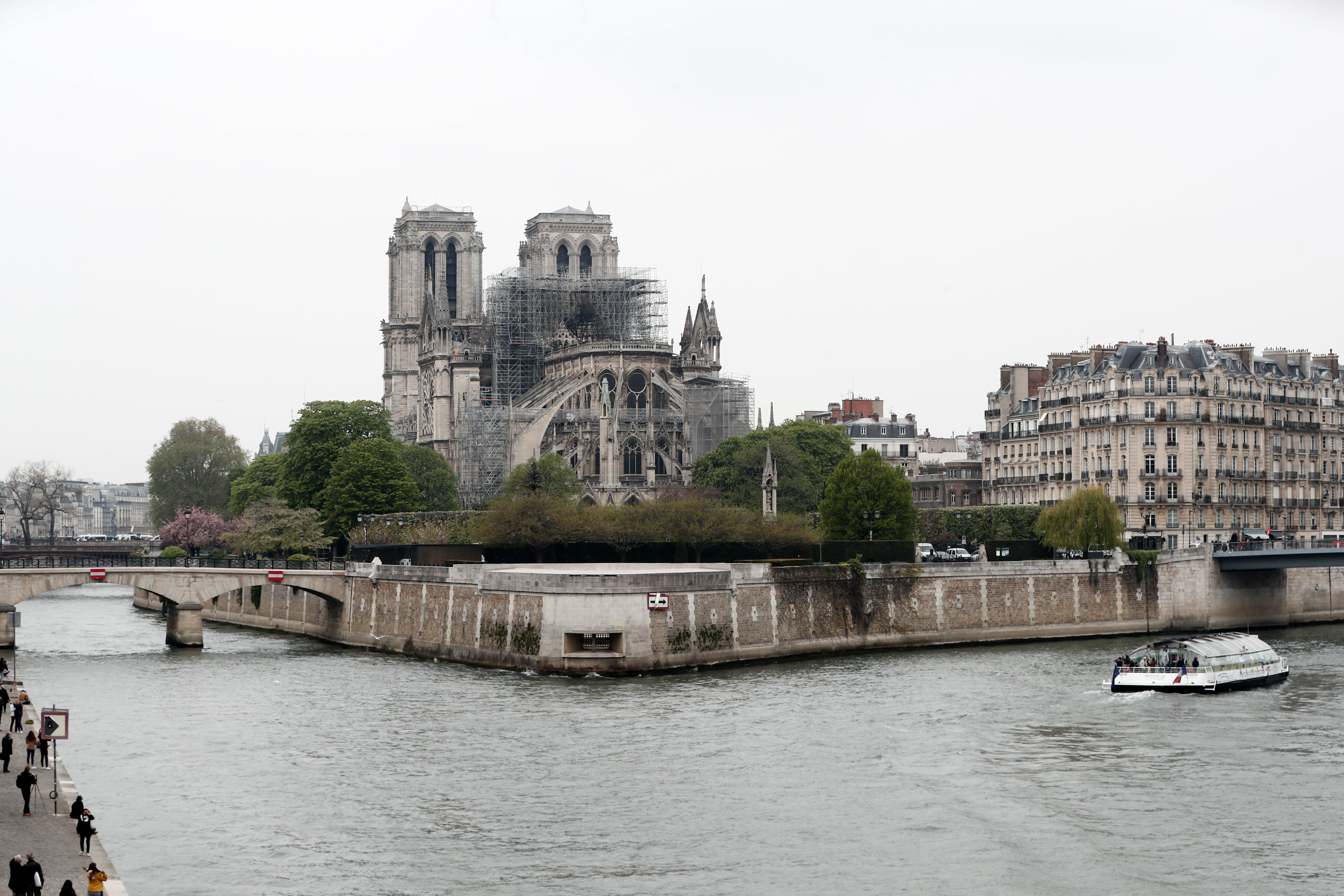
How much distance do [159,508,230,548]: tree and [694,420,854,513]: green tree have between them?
2842 cm

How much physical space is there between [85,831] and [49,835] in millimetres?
1418

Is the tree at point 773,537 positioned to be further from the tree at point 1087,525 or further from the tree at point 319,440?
the tree at point 319,440

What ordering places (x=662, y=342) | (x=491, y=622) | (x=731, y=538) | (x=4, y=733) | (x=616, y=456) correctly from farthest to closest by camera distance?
(x=662, y=342) < (x=616, y=456) < (x=731, y=538) < (x=491, y=622) < (x=4, y=733)

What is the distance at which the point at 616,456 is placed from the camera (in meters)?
95.8

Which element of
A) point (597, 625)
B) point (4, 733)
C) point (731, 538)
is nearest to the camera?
point (4, 733)

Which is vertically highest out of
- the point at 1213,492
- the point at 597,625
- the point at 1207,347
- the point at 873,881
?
the point at 1207,347

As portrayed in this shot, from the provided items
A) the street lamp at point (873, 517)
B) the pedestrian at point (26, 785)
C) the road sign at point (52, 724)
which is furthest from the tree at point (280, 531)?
the pedestrian at point (26, 785)

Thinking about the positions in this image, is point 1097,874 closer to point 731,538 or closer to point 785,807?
point 785,807

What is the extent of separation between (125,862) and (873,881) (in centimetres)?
1043

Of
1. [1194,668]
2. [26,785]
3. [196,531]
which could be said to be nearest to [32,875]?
[26,785]

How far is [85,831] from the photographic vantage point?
21.5m

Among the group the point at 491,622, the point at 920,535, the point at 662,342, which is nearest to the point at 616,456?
the point at 662,342

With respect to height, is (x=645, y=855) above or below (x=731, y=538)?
below

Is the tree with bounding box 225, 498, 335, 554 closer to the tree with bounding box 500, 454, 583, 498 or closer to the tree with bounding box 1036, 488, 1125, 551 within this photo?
the tree with bounding box 500, 454, 583, 498
